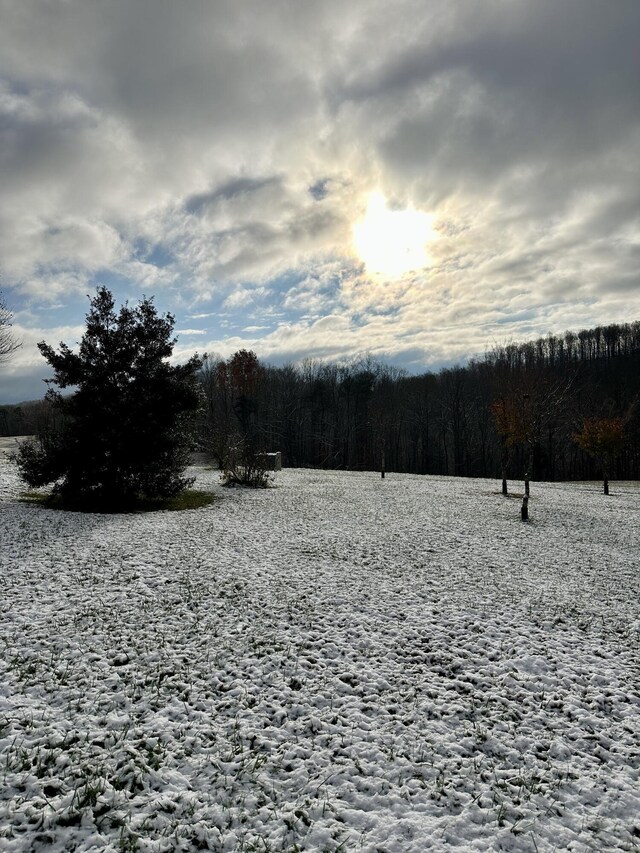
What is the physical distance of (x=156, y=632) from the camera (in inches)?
250

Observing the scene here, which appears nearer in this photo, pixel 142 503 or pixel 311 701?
pixel 311 701

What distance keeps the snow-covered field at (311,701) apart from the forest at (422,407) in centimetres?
3755

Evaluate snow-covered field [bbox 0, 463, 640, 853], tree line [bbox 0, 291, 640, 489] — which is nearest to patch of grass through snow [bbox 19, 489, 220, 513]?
snow-covered field [bbox 0, 463, 640, 853]

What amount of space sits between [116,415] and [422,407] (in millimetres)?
47714

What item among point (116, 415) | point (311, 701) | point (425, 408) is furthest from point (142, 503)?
point (425, 408)

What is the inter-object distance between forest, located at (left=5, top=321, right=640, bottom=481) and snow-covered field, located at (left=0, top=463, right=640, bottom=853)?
3755 centimetres

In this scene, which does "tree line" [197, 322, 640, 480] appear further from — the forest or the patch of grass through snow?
the patch of grass through snow

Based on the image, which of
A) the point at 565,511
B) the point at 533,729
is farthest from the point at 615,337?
the point at 533,729

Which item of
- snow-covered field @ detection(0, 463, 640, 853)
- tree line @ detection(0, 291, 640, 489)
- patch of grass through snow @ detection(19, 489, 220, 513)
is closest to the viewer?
snow-covered field @ detection(0, 463, 640, 853)

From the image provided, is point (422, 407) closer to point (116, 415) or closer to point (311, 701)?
point (116, 415)

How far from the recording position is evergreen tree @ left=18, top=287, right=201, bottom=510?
15.8 meters

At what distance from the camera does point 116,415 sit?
51.8 feet

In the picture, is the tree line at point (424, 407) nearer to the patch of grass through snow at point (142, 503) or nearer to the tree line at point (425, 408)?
the tree line at point (425, 408)

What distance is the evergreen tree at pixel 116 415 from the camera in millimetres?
15750
